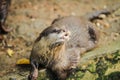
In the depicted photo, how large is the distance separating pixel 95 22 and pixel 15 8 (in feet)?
5.01

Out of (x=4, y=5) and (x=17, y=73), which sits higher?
(x=4, y=5)

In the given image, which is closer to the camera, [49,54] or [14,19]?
[49,54]

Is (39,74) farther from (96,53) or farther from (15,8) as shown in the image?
(15,8)

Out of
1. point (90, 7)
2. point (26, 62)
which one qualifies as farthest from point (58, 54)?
point (90, 7)

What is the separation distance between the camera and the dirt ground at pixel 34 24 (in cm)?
564

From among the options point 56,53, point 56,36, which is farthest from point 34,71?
point 56,36

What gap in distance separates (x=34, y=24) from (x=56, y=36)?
1779 mm

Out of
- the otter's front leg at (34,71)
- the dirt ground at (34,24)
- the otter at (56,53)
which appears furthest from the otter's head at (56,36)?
the dirt ground at (34,24)

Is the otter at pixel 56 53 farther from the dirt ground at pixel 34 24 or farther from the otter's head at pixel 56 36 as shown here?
the dirt ground at pixel 34 24

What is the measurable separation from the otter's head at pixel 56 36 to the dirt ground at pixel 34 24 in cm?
59

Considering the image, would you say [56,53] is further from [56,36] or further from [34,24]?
[34,24]

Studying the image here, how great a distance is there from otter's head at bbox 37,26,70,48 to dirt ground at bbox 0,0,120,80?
586 mm

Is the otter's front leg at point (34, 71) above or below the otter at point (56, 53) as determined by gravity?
below

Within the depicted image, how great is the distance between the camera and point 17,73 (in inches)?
211
